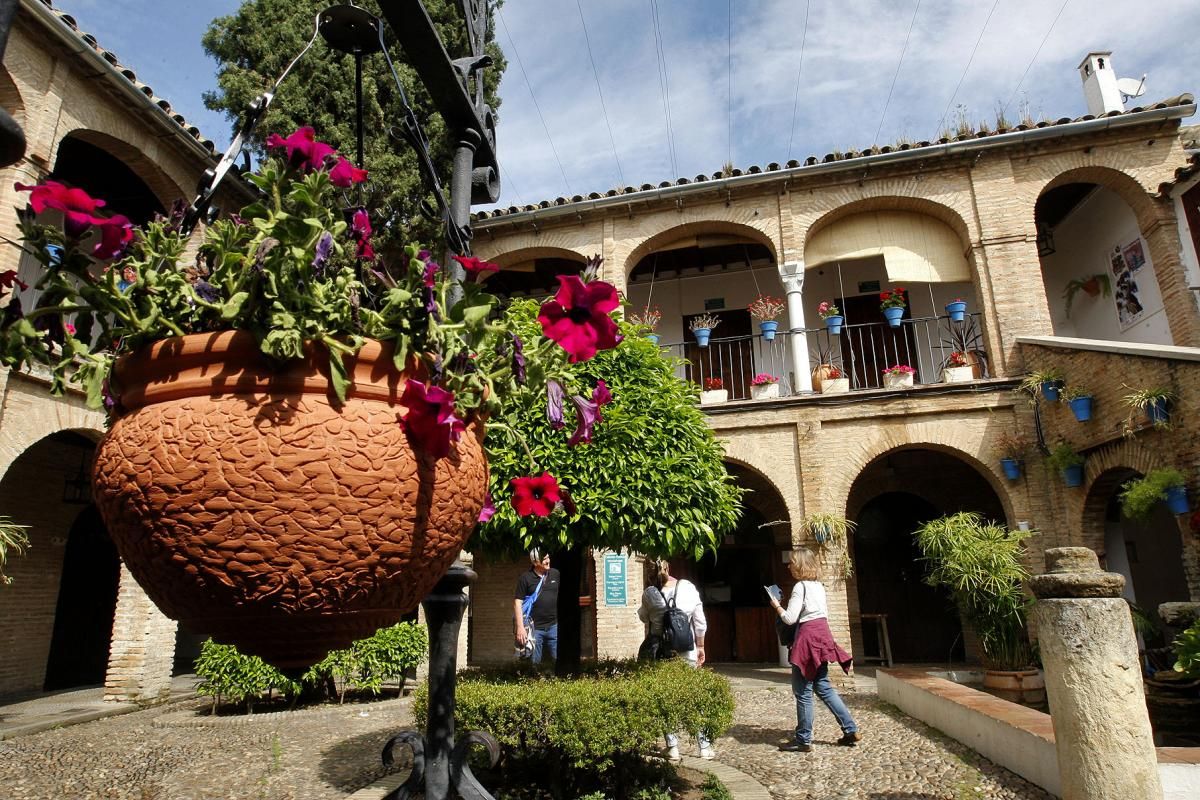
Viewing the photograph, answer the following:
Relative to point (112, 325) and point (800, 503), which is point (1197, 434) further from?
point (112, 325)

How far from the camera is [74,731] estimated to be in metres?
7.76

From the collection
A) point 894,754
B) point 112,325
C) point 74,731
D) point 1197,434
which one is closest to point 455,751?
point 112,325

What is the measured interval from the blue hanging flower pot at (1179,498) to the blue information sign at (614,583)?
22.4 feet

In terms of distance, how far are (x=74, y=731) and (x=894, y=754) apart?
823 centimetres

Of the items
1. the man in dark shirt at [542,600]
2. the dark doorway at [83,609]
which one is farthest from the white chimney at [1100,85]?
the dark doorway at [83,609]

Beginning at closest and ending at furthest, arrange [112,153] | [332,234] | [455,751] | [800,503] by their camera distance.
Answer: [332,234]
[455,751]
[112,153]
[800,503]

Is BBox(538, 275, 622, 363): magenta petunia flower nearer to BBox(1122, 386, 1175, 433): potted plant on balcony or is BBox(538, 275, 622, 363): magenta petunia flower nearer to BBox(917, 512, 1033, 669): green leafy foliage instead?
BBox(917, 512, 1033, 669): green leafy foliage

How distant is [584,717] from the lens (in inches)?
159

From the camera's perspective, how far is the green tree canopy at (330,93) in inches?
435

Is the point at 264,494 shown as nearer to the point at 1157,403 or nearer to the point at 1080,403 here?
the point at 1157,403

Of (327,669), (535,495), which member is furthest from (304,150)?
(327,669)

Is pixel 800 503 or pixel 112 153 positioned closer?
pixel 112 153

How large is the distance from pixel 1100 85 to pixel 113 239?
15.0 m

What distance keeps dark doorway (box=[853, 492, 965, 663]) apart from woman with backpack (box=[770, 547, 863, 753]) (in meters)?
7.26
